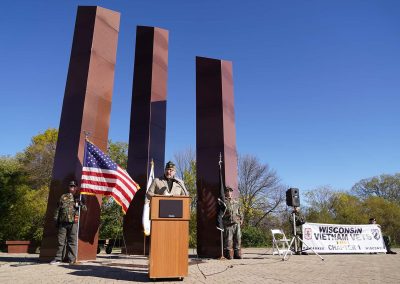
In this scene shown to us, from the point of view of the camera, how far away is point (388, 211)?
32.8 meters

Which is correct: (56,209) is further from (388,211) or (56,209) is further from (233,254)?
(388,211)

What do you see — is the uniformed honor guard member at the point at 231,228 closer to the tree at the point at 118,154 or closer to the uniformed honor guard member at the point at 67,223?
the uniformed honor guard member at the point at 67,223

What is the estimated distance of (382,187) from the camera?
42.7m

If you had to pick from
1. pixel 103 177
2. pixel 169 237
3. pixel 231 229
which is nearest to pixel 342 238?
pixel 231 229

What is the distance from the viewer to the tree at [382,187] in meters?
41.3

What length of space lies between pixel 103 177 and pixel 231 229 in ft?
12.9

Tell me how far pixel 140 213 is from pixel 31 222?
335 inches

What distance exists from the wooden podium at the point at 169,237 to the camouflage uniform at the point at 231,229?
4503 mm

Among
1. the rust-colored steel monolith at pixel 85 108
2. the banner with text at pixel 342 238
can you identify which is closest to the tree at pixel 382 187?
the banner with text at pixel 342 238

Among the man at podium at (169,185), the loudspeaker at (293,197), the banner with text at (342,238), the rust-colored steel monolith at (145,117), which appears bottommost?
the banner with text at (342,238)

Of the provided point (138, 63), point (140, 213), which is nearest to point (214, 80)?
point (138, 63)

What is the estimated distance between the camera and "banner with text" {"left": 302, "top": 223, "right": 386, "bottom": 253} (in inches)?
484

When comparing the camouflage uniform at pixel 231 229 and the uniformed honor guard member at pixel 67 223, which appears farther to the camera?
the camouflage uniform at pixel 231 229

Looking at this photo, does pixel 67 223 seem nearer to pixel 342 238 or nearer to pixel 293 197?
pixel 293 197
